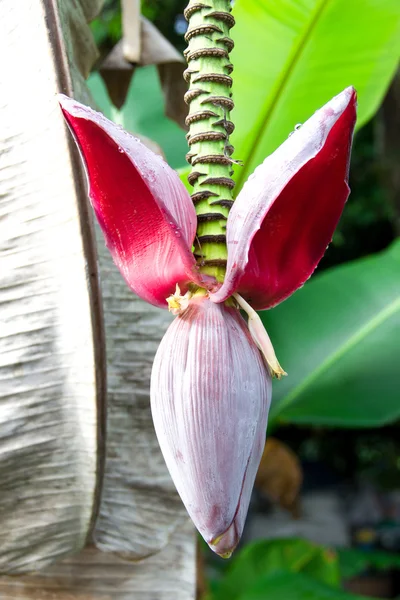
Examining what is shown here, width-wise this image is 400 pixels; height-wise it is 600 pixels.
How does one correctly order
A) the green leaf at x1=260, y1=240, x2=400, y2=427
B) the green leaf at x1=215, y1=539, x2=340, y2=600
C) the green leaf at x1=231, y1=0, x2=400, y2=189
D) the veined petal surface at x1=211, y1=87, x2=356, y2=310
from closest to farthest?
the veined petal surface at x1=211, y1=87, x2=356, y2=310
the green leaf at x1=231, y1=0, x2=400, y2=189
the green leaf at x1=260, y1=240, x2=400, y2=427
the green leaf at x1=215, y1=539, x2=340, y2=600

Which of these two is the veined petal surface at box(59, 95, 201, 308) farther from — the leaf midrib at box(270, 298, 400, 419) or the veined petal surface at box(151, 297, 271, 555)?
the leaf midrib at box(270, 298, 400, 419)

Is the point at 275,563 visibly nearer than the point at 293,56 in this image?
No

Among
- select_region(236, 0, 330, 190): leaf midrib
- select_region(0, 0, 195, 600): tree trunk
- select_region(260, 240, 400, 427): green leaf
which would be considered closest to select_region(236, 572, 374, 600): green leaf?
select_region(260, 240, 400, 427): green leaf

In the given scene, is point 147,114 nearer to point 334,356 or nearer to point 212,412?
point 334,356

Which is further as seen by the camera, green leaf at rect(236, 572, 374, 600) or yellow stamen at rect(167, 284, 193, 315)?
green leaf at rect(236, 572, 374, 600)

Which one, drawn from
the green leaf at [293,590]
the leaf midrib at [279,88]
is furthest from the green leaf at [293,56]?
the green leaf at [293,590]

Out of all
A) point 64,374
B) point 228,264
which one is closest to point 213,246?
point 228,264

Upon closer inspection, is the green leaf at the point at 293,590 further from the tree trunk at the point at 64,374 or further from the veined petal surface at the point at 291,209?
the veined petal surface at the point at 291,209

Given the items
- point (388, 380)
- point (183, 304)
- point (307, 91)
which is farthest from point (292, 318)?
point (183, 304)
